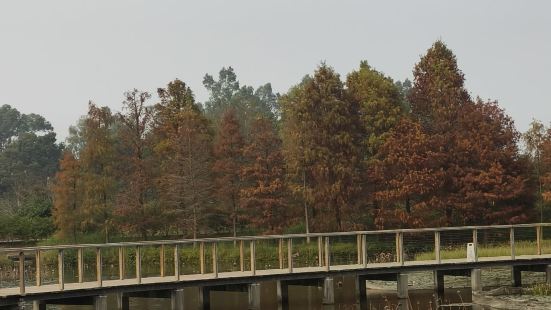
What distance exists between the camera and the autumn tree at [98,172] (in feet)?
201

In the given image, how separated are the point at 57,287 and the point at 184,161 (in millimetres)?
30293

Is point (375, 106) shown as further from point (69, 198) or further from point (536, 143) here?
point (69, 198)

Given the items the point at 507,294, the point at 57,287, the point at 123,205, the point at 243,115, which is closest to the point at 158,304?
the point at 57,287

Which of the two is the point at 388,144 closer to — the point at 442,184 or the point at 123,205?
the point at 442,184

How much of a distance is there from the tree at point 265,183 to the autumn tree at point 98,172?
1066 cm

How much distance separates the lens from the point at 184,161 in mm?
59062

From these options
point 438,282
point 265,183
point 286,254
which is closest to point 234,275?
point 438,282

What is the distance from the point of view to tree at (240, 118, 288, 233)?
57.0m

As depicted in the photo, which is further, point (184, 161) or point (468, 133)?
point (184, 161)

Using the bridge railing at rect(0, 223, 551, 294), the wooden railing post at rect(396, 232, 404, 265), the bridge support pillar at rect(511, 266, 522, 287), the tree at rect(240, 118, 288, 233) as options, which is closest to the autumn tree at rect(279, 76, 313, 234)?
the tree at rect(240, 118, 288, 233)

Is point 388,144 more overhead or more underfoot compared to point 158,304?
more overhead

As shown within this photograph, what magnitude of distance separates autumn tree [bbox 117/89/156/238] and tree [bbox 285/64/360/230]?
12.3 meters

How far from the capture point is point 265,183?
57688mm

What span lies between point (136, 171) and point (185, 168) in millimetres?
5016
